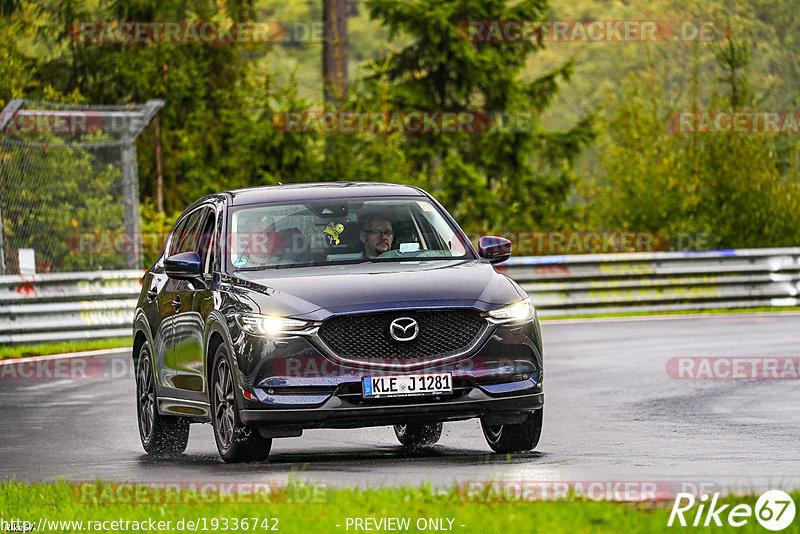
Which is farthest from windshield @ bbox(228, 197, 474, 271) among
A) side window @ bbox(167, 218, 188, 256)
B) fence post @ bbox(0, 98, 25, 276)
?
fence post @ bbox(0, 98, 25, 276)

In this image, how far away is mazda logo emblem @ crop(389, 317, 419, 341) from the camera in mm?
9906

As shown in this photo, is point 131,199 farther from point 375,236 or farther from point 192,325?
point 375,236

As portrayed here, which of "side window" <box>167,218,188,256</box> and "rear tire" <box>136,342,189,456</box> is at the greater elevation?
"side window" <box>167,218,188,256</box>

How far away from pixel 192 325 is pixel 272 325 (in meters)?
1.43

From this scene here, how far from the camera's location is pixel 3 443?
12680 mm

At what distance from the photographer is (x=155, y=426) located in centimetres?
1213

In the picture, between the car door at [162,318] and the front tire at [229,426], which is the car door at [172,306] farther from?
the front tire at [229,426]

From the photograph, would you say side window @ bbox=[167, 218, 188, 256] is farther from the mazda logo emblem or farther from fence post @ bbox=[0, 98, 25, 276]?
fence post @ bbox=[0, 98, 25, 276]

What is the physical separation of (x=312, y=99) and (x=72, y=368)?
47.6ft

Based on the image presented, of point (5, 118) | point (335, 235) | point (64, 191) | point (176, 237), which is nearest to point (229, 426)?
point (335, 235)

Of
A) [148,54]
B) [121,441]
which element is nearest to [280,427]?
[121,441]

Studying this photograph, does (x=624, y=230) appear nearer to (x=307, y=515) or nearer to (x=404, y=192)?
(x=404, y=192)

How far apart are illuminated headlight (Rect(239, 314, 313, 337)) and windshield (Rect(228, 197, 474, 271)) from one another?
925mm

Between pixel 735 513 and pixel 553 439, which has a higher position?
pixel 735 513
